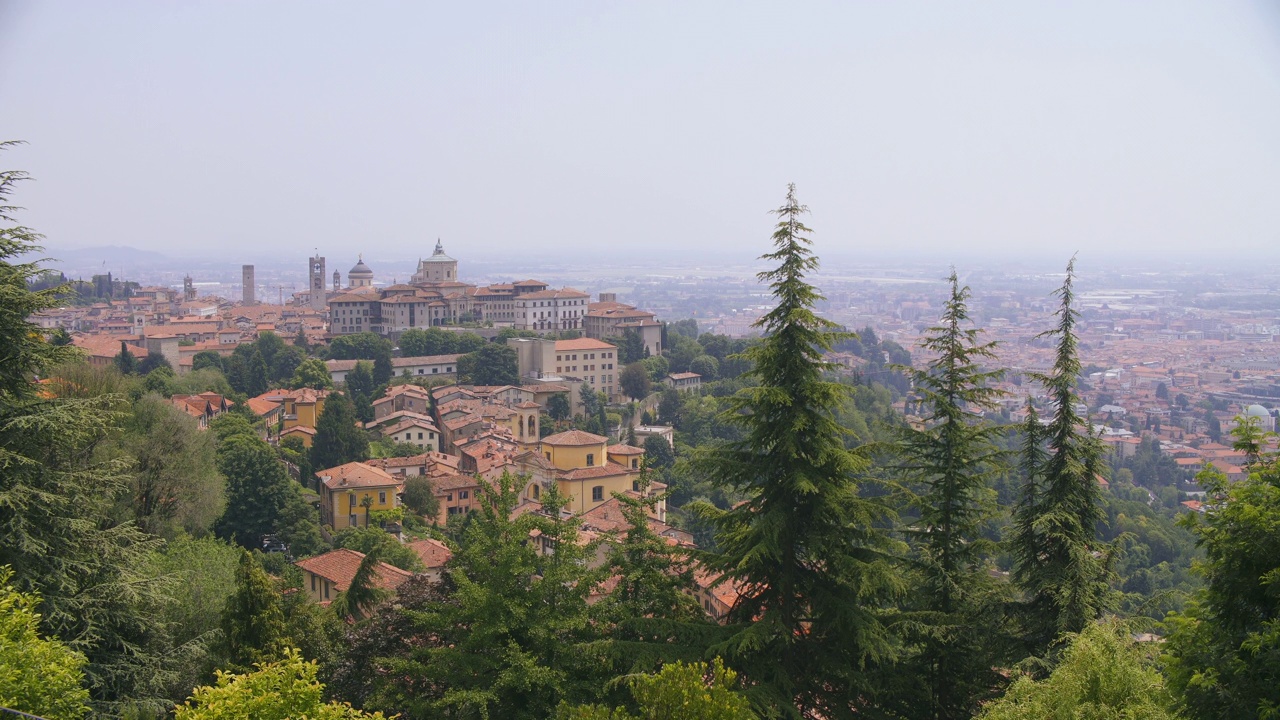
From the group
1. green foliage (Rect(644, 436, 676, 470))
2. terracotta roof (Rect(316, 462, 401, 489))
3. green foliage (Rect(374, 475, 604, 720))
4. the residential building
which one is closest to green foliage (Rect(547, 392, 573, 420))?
green foliage (Rect(644, 436, 676, 470))

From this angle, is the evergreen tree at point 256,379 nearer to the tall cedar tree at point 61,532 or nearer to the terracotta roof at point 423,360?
the terracotta roof at point 423,360

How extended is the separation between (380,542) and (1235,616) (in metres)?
16.1

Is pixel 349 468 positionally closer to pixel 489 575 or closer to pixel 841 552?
pixel 489 575

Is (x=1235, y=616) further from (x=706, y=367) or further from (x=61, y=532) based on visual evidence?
(x=706, y=367)

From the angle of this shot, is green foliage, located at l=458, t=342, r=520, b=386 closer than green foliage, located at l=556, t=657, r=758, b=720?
No

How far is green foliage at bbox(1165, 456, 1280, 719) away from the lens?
18.6ft

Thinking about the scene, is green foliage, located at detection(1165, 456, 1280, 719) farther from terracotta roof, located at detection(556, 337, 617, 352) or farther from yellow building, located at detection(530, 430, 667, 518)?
terracotta roof, located at detection(556, 337, 617, 352)

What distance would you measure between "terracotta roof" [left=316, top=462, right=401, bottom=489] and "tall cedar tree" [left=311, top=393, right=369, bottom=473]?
7.21 ft

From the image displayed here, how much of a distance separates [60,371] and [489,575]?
573 inches

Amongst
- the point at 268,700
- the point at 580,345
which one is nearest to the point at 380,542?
the point at 268,700

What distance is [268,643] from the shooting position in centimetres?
1051

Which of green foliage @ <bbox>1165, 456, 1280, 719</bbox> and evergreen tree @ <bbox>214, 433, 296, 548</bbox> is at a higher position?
green foliage @ <bbox>1165, 456, 1280, 719</bbox>

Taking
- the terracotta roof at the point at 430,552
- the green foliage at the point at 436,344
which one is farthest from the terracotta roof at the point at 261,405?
the terracotta roof at the point at 430,552

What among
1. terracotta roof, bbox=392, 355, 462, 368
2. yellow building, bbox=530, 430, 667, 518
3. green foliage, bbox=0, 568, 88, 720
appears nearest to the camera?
green foliage, bbox=0, 568, 88, 720
